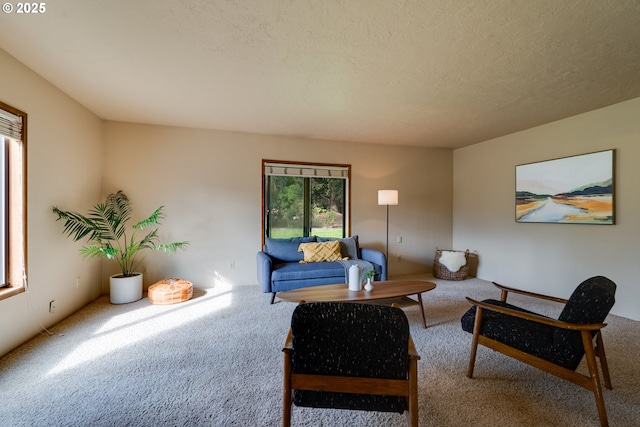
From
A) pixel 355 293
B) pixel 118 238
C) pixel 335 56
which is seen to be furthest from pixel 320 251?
pixel 118 238

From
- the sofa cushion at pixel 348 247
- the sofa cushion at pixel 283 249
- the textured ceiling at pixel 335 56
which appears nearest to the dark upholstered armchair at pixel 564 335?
the textured ceiling at pixel 335 56

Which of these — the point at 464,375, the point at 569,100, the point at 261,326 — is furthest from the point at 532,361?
the point at 569,100

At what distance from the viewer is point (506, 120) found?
3.64 meters

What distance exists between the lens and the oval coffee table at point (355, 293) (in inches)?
98.9

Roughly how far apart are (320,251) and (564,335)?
282cm

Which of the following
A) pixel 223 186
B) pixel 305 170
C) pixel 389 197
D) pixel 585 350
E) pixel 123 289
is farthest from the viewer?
pixel 305 170

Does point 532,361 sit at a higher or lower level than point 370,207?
lower

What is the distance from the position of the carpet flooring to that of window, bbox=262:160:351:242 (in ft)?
6.29

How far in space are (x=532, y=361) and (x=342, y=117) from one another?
3111mm

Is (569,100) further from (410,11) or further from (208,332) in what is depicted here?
(208,332)

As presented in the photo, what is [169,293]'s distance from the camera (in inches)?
133

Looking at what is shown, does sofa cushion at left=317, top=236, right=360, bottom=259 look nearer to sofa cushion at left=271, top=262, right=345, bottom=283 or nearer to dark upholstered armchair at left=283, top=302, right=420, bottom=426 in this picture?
sofa cushion at left=271, top=262, right=345, bottom=283

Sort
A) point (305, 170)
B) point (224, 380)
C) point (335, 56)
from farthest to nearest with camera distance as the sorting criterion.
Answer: point (305, 170), point (335, 56), point (224, 380)

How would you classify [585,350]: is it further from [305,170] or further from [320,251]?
[305,170]
